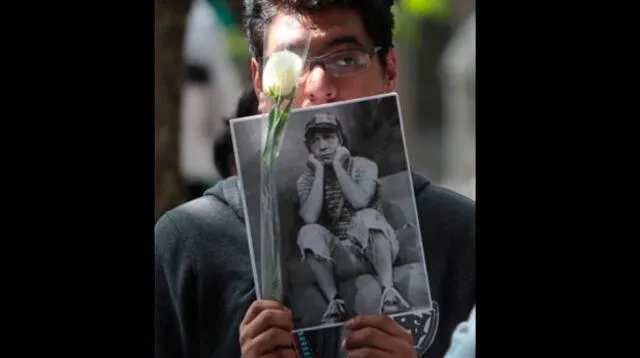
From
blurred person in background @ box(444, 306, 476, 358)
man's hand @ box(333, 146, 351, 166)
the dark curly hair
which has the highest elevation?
the dark curly hair

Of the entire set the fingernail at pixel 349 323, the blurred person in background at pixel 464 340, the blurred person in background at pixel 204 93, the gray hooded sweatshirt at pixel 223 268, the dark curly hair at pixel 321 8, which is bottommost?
the blurred person in background at pixel 464 340

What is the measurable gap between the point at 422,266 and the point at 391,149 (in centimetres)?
30

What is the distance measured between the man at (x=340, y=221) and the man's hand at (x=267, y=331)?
0.34 ft

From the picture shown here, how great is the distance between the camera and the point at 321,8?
280 cm

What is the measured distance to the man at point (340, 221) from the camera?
279 cm

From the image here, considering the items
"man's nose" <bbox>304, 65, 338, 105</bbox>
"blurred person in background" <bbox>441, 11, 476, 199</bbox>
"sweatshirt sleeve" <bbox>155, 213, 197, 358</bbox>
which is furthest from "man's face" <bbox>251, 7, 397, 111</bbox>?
"sweatshirt sleeve" <bbox>155, 213, 197, 358</bbox>

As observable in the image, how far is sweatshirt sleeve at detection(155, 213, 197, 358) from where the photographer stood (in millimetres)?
2850

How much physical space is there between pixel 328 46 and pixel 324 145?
24cm

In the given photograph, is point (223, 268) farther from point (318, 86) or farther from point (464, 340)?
point (464, 340)

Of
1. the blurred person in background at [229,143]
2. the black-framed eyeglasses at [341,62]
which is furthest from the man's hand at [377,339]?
the black-framed eyeglasses at [341,62]

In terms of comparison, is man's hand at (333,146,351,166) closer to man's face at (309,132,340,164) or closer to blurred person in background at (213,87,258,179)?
man's face at (309,132,340,164)

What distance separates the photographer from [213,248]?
284 cm

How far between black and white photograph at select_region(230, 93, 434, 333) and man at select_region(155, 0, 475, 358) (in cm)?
4

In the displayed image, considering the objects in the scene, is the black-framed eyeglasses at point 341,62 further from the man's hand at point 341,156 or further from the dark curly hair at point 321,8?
the man's hand at point 341,156
